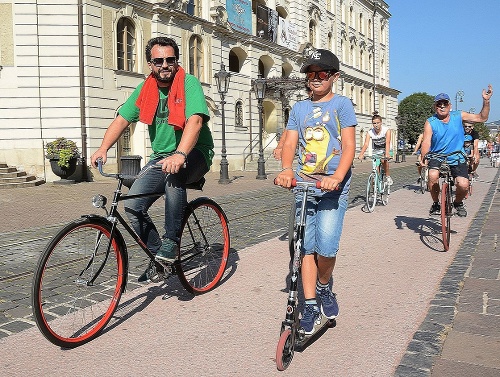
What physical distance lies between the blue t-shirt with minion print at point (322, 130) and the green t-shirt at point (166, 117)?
0.79m

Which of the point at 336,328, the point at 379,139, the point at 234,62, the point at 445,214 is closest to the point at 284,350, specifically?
the point at 336,328

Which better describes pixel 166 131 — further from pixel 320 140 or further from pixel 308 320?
pixel 308 320

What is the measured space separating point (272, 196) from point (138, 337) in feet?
32.4

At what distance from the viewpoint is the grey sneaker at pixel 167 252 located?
12.7ft

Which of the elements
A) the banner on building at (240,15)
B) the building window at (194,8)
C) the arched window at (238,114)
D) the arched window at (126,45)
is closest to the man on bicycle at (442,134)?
the arched window at (126,45)

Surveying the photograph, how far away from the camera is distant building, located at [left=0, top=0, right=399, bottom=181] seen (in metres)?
18.1

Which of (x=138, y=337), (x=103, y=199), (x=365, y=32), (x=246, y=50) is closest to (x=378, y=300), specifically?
(x=138, y=337)

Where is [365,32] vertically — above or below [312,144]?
above

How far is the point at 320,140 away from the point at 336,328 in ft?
4.32

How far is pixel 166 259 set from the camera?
12.7 ft

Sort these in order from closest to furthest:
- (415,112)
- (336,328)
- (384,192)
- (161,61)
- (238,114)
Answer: (336,328) → (161,61) → (384,192) → (238,114) → (415,112)

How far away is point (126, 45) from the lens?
20531 mm

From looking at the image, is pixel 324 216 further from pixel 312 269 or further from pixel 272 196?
pixel 272 196

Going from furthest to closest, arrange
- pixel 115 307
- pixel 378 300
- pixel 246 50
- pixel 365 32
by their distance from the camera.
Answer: pixel 365 32 < pixel 246 50 < pixel 378 300 < pixel 115 307
